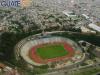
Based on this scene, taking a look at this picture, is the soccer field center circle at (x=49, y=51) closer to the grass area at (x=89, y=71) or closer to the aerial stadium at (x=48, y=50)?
the aerial stadium at (x=48, y=50)

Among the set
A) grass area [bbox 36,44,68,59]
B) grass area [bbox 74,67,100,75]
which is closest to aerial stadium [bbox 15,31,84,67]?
grass area [bbox 36,44,68,59]

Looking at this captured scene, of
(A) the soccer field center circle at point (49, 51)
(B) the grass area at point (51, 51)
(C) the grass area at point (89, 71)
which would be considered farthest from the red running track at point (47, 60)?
(C) the grass area at point (89, 71)

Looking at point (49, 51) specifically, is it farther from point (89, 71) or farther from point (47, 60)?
point (89, 71)

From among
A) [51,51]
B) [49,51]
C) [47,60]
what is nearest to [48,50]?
[49,51]

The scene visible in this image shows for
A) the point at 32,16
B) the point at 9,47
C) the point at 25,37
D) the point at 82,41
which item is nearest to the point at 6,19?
the point at 32,16

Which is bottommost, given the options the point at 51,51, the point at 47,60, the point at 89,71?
the point at 89,71

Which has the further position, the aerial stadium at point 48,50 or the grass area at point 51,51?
the grass area at point 51,51

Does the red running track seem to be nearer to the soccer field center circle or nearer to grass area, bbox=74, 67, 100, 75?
the soccer field center circle
